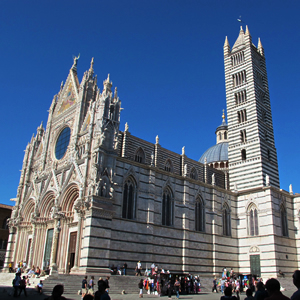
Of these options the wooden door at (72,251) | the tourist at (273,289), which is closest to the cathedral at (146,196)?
the wooden door at (72,251)

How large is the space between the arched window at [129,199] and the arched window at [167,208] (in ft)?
10.9

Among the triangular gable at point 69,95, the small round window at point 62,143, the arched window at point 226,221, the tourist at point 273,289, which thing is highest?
the triangular gable at point 69,95

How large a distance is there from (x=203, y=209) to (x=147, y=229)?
24.6ft

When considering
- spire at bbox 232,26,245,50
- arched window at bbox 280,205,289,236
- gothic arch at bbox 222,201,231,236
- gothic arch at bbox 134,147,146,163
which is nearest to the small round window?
gothic arch at bbox 134,147,146,163

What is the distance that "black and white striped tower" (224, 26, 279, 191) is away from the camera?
34281mm

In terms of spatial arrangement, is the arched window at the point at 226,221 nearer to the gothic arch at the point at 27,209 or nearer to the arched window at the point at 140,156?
the arched window at the point at 140,156

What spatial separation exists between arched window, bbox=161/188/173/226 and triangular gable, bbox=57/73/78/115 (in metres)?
11.9

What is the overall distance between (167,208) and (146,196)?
2.78 meters

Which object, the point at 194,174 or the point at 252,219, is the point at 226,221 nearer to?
the point at 252,219

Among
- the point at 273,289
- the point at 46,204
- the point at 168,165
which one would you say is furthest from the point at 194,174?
the point at 273,289

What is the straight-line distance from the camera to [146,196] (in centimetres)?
2728

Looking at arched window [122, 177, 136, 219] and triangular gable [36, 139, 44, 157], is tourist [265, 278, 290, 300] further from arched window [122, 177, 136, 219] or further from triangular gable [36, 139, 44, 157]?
triangular gable [36, 139, 44, 157]

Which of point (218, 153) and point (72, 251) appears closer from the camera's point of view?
point (72, 251)

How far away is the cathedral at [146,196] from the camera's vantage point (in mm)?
24375
